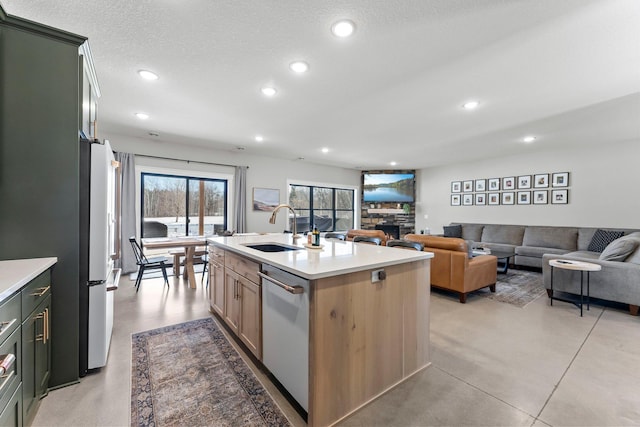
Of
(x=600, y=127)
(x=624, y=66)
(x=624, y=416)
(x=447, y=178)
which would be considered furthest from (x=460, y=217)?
(x=624, y=416)

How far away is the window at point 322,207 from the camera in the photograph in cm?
780

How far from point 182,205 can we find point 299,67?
4530 mm

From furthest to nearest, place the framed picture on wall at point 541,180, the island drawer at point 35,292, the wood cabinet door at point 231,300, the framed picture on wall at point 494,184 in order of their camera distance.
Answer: the framed picture on wall at point 494,184 → the framed picture on wall at point 541,180 → the wood cabinet door at point 231,300 → the island drawer at point 35,292

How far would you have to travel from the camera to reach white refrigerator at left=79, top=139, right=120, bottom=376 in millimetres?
2008

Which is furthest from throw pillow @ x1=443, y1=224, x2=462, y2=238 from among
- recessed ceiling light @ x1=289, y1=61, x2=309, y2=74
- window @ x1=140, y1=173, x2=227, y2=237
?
recessed ceiling light @ x1=289, y1=61, x2=309, y2=74

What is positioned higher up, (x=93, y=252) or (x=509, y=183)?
(x=509, y=183)

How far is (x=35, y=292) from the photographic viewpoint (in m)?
1.58

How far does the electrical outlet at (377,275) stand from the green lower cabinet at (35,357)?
196 cm

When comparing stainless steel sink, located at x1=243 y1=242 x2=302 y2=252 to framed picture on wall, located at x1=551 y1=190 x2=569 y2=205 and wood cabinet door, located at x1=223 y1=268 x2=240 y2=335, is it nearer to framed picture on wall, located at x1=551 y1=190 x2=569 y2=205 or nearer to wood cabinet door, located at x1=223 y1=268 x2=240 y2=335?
wood cabinet door, located at x1=223 y1=268 x2=240 y2=335

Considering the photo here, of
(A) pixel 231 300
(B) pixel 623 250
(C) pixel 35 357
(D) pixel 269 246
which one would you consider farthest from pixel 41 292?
(B) pixel 623 250

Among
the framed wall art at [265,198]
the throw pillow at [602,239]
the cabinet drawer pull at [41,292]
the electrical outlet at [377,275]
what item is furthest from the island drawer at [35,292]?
the throw pillow at [602,239]

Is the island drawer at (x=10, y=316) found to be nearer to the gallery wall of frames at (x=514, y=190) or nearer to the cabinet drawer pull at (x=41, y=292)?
the cabinet drawer pull at (x=41, y=292)

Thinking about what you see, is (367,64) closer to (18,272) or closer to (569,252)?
(18,272)

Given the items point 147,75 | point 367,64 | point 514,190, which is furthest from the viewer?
point 514,190
